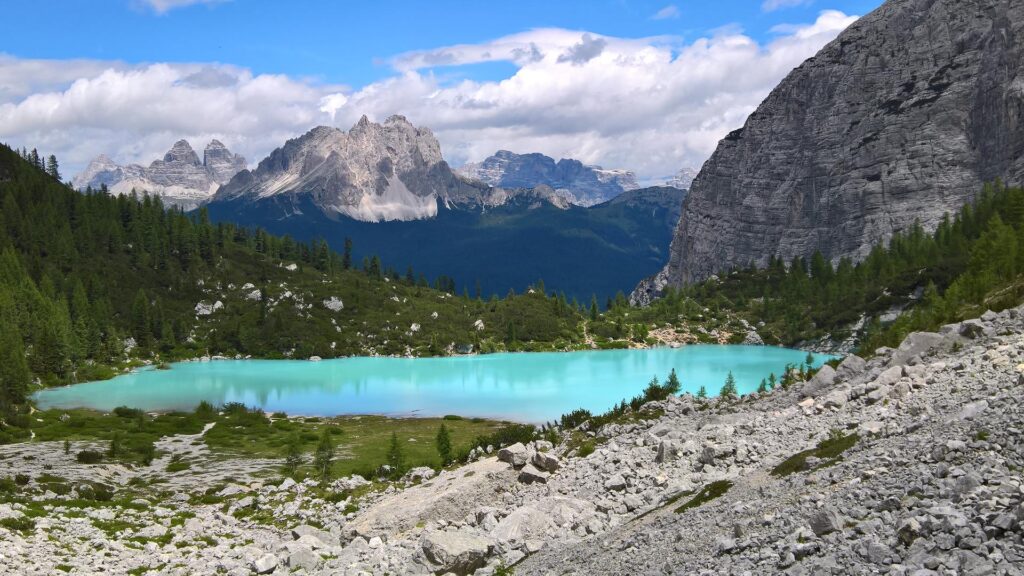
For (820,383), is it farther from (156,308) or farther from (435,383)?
(156,308)

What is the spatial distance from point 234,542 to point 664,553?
833 inches

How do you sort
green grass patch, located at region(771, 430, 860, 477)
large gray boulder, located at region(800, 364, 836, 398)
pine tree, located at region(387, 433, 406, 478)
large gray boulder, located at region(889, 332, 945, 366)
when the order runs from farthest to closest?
pine tree, located at region(387, 433, 406, 478)
large gray boulder, located at region(800, 364, 836, 398)
large gray boulder, located at region(889, 332, 945, 366)
green grass patch, located at region(771, 430, 860, 477)

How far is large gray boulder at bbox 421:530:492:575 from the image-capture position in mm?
23094

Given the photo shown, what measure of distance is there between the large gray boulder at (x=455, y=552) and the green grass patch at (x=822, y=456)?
974 cm

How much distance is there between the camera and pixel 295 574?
2511cm

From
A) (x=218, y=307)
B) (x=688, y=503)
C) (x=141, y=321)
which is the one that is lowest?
(x=141, y=321)

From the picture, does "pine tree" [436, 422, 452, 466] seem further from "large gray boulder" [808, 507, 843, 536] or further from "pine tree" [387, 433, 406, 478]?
"large gray boulder" [808, 507, 843, 536]

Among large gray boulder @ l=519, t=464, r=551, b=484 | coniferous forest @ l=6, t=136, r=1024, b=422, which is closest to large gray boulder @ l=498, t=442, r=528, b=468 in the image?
large gray boulder @ l=519, t=464, r=551, b=484

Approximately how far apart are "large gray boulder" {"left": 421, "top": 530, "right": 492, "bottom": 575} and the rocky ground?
0.21 feet

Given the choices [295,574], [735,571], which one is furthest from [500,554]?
[735,571]

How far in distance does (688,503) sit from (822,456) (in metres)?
4.64

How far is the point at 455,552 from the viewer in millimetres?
23328

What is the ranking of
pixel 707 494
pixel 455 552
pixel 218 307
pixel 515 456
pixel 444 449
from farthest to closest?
pixel 218 307
pixel 444 449
pixel 515 456
pixel 707 494
pixel 455 552

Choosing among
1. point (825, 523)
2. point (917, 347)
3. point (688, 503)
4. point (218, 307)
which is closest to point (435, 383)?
point (218, 307)
